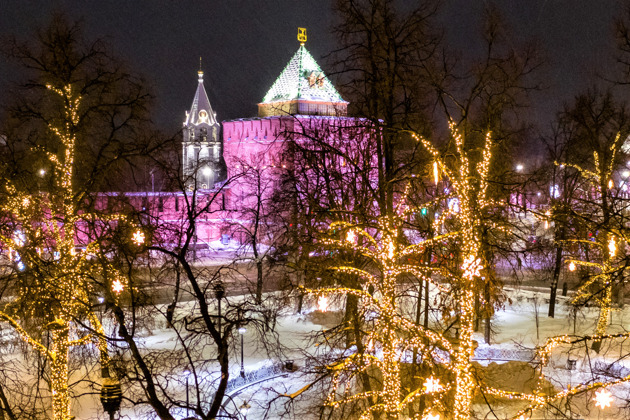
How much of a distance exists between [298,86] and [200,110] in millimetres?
20483

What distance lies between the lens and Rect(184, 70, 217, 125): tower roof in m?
61.8

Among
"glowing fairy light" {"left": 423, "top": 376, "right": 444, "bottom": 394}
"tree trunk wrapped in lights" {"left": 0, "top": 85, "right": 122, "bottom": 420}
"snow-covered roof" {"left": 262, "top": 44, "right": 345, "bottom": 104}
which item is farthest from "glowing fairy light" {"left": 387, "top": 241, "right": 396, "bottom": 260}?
"snow-covered roof" {"left": 262, "top": 44, "right": 345, "bottom": 104}

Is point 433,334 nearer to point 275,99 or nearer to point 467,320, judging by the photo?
point 467,320

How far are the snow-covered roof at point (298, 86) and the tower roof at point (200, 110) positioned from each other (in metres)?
16.3

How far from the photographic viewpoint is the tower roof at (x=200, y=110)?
61844 millimetres

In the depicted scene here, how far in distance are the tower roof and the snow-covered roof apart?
16.3 metres

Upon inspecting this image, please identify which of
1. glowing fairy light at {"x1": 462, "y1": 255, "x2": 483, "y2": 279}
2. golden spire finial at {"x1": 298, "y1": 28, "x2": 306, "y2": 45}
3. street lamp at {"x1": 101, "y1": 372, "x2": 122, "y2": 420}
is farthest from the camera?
golden spire finial at {"x1": 298, "y1": 28, "x2": 306, "y2": 45}

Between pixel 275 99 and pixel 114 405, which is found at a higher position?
pixel 275 99

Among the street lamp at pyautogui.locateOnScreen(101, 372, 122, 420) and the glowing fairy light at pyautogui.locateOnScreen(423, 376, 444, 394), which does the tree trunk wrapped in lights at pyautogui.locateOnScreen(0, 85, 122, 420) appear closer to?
the street lamp at pyautogui.locateOnScreen(101, 372, 122, 420)

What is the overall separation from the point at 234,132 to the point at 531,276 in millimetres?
27097

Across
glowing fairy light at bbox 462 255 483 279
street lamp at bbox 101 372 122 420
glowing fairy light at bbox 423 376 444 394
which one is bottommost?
street lamp at bbox 101 372 122 420

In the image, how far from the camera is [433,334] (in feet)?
23.7

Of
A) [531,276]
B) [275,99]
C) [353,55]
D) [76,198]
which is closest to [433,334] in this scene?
[353,55]

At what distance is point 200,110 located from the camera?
2445 inches
